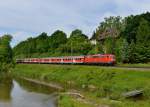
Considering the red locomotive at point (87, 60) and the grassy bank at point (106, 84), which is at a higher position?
the red locomotive at point (87, 60)

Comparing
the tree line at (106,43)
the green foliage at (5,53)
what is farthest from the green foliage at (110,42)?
the green foliage at (5,53)

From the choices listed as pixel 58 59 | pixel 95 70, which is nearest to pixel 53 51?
pixel 58 59

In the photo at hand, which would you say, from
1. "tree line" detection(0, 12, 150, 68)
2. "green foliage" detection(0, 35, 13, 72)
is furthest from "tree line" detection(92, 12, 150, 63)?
"green foliage" detection(0, 35, 13, 72)

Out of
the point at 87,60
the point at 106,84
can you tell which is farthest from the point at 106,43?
the point at 106,84

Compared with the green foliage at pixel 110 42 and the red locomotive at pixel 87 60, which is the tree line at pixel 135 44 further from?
the red locomotive at pixel 87 60

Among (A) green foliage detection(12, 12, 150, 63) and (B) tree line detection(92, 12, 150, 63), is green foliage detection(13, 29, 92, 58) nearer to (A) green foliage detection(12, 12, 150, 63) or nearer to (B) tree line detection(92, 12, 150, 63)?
(A) green foliage detection(12, 12, 150, 63)

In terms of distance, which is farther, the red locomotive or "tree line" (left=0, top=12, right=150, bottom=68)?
"tree line" (left=0, top=12, right=150, bottom=68)

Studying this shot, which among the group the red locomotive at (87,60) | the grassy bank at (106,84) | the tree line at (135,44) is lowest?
the grassy bank at (106,84)

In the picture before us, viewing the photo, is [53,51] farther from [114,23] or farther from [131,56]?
[131,56]

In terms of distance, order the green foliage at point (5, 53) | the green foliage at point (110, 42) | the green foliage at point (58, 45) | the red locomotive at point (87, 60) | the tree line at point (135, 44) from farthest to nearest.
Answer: the green foliage at point (58, 45)
the green foliage at point (5, 53)
the green foliage at point (110, 42)
the tree line at point (135, 44)
the red locomotive at point (87, 60)

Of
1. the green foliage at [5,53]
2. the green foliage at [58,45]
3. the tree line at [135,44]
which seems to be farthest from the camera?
the green foliage at [58,45]

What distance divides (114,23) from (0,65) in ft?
A: 180

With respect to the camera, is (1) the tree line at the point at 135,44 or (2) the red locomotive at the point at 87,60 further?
(1) the tree line at the point at 135,44

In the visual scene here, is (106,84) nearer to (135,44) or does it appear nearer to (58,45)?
(135,44)
